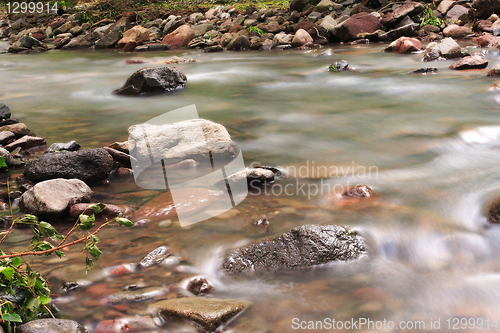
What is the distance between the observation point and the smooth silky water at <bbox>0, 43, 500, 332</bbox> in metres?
2.30

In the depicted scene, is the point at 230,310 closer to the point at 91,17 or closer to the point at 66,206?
the point at 66,206

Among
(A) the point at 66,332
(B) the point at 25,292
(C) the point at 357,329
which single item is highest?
(B) the point at 25,292

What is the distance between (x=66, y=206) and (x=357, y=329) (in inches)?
93.1

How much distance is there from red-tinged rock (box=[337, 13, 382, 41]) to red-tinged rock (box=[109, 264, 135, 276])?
13036mm

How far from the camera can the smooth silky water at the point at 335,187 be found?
90.6 inches

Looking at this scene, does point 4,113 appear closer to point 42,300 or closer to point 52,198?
point 52,198

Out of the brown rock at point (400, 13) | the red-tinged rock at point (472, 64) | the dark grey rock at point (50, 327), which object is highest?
the brown rock at point (400, 13)

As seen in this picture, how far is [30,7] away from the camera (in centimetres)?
2653

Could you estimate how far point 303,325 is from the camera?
82.9 inches

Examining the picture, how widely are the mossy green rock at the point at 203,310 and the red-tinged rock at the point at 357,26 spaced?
13181 mm

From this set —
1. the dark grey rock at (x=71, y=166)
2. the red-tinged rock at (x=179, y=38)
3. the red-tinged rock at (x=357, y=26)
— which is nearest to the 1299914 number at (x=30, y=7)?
the red-tinged rock at (x=179, y=38)

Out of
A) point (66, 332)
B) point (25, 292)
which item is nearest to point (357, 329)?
point (66, 332)

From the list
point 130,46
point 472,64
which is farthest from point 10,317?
point 130,46

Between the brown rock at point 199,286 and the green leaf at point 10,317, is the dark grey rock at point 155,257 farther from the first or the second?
the green leaf at point 10,317
